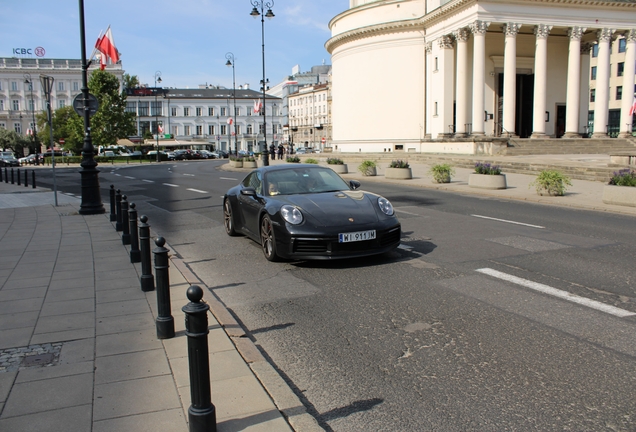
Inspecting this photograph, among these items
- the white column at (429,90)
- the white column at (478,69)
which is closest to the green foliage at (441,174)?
the white column at (478,69)

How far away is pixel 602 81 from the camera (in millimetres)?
41438

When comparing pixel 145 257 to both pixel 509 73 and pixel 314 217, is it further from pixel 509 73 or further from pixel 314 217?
pixel 509 73

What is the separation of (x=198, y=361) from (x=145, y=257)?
3.36 m

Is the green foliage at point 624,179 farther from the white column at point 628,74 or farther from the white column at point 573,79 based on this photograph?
the white column at point 628,74

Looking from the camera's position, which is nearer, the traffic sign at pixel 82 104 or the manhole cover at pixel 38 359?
the manhole cover at pixel 38 359

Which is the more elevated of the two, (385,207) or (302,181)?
(302,181)

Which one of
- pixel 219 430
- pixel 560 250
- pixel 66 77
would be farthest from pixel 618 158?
pixel 66 77

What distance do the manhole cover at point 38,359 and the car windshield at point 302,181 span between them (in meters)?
4.71

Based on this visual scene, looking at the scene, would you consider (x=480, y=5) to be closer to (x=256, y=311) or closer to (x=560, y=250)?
(x=560, y=250)

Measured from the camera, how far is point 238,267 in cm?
793

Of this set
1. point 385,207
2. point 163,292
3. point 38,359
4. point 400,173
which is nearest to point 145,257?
point 163,292

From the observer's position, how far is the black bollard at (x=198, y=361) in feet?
9.72

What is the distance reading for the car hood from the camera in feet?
24.6

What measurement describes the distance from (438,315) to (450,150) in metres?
37.7
